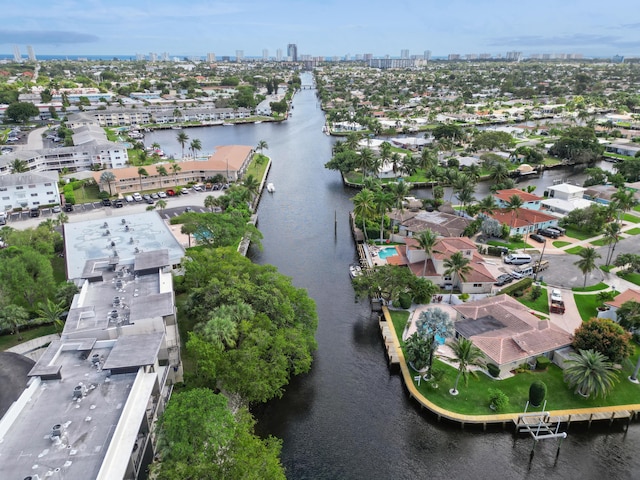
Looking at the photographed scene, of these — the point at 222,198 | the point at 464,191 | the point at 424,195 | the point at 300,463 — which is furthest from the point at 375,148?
the point at 300,463

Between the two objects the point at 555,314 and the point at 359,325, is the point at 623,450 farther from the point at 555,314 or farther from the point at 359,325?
the point at 359,325

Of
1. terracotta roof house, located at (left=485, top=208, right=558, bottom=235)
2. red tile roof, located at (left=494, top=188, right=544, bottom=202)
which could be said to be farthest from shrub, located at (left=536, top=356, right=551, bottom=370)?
red tile roof, located at (left=494, top=188, right=544, bottom=202)

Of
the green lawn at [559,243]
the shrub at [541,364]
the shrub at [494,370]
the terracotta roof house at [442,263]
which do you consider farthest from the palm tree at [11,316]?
the green lawn at [559,243]

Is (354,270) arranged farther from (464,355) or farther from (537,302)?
(464,355)

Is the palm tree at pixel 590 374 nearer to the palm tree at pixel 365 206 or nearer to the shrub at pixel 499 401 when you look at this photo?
the shrub at pixel 499 401

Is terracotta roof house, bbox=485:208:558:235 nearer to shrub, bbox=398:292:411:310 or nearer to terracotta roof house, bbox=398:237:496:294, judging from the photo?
terracotta roof house, bbox=398:237:496:294

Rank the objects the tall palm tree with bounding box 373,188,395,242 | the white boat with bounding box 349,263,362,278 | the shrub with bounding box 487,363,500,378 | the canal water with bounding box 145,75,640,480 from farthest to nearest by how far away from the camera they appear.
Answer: the tall palm tree with bounding box 373,188,395,242
the white boat with bounding box 349,263,362,278
the shrub with bounding box 487,363,500,378
the canal water with bounding box 145,75,640,480

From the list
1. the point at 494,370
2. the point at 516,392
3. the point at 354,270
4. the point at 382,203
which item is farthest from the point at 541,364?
the point at 382,203

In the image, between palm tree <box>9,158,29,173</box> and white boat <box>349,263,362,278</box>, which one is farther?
palm tree <box>9,158,29,173</box>
